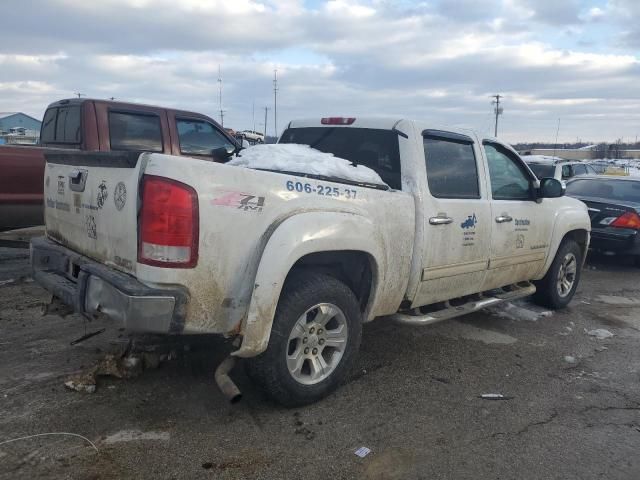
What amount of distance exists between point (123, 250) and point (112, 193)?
1.13 ft

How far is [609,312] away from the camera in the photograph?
6.40 m

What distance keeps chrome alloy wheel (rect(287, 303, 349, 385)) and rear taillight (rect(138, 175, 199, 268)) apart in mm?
873

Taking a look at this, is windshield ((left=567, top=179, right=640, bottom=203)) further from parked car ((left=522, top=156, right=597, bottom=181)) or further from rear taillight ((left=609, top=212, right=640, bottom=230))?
parked car ((left=522, top=156, right=597, bottom=181))

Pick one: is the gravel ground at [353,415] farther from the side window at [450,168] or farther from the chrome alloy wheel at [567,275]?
the side window at [450,168]

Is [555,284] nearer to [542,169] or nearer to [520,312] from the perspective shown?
[520,312]

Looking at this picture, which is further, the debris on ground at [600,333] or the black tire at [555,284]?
the black tire at [555,284]

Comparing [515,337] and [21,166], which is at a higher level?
[21,166]

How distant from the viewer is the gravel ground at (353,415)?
295 cm

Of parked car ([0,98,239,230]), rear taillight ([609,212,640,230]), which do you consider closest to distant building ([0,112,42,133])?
parked car ([0,98,239,230])

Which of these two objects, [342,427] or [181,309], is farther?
[342,427]

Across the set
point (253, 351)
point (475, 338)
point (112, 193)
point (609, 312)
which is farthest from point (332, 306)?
point (609, 312)

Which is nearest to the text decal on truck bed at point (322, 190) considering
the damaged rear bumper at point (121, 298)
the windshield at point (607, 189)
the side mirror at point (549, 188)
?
the damaged rear bumper at point (121, 298)

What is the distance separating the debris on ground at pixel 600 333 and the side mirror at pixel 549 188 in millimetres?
1414

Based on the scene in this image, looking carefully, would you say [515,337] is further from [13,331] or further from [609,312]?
[13,331]
